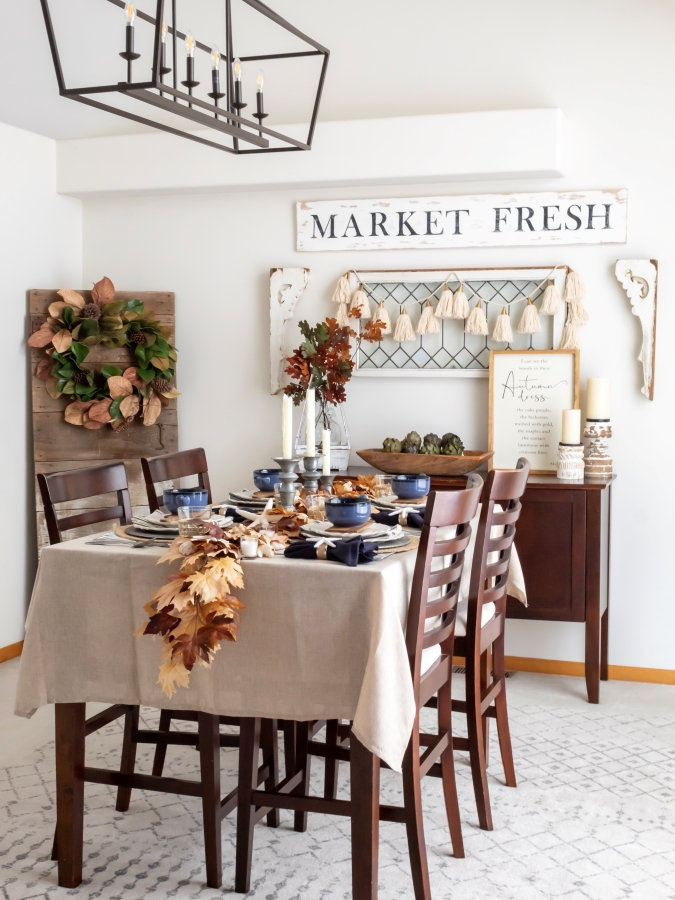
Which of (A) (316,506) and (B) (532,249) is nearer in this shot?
(A) (316,506)

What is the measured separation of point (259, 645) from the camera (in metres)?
2.19

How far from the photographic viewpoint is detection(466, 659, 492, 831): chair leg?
2715 millimetres

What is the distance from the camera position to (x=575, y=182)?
412 centimetres

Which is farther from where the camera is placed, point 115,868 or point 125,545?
point 115,868

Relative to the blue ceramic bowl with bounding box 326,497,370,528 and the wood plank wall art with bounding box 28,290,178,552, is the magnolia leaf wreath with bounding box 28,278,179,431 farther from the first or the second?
the blue ceramic bowl with bounding box 326,497,370,528

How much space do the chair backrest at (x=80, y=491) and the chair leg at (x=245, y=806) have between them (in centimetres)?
73

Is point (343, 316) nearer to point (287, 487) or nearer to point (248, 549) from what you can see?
point (287, 487)

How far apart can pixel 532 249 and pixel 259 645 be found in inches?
104

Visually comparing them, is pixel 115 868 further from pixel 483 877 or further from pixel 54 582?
pixel 483 877

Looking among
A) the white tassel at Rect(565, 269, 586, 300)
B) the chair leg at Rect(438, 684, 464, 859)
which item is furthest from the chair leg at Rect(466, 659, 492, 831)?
the white tassel at Rect(565, 269, 586, 300)

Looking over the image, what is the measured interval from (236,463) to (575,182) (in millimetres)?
2052

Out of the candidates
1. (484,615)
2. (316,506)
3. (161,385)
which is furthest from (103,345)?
(484,615)

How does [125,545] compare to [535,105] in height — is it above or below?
below

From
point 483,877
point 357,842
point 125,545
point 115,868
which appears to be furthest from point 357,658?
point 115,868
